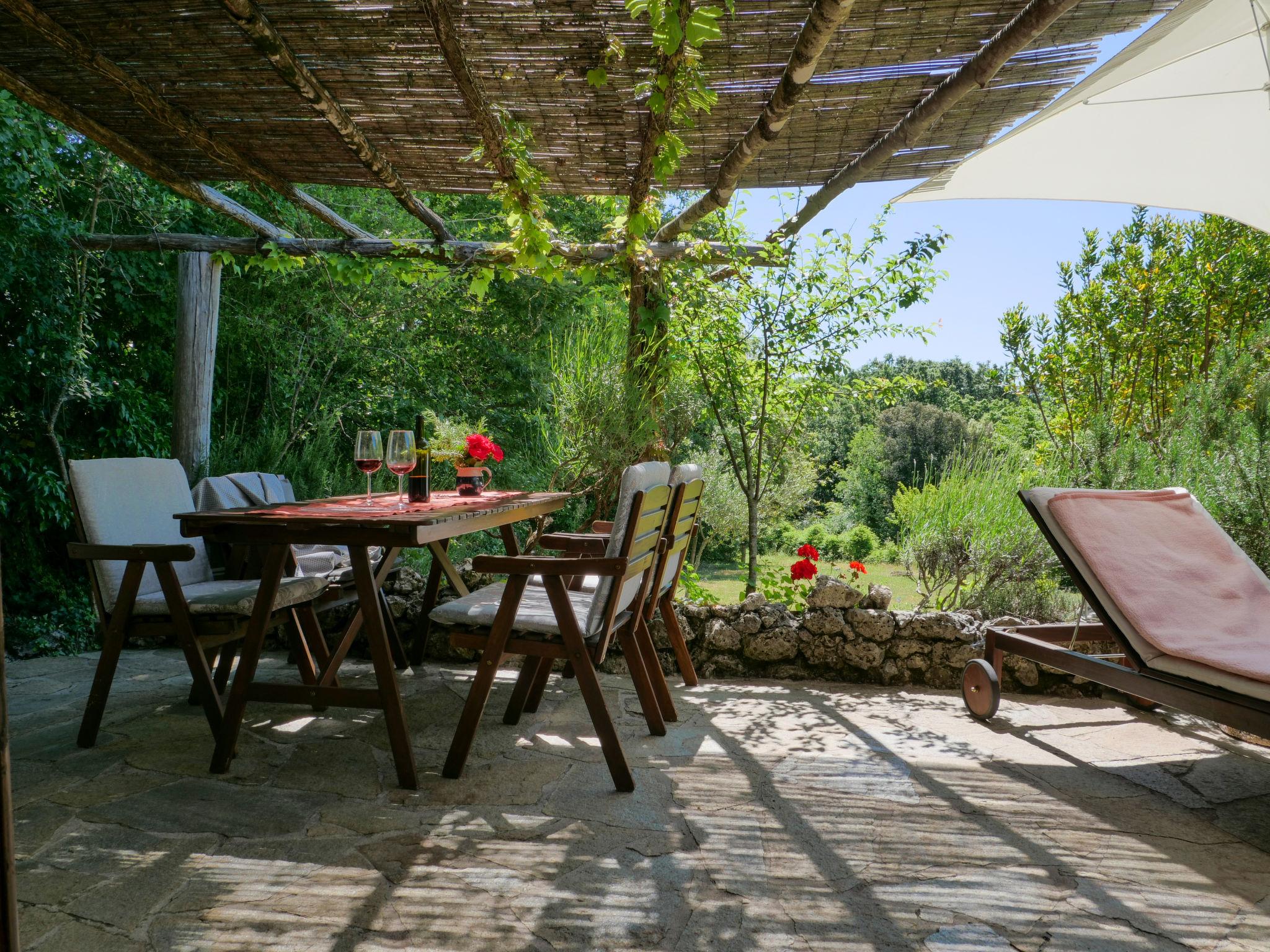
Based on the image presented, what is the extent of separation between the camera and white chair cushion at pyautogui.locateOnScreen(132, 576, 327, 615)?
2996 millimetres

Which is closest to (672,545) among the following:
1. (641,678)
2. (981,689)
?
(641,678)

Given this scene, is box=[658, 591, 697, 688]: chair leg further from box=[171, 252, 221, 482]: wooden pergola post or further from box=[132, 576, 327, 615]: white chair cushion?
box=[171, 252, 221, 482]: wooden pergola post

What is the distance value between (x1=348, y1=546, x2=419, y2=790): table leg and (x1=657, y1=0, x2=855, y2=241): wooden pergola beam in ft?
7.19

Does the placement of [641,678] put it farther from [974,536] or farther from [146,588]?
[974,536]

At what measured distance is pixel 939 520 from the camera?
5070 mm

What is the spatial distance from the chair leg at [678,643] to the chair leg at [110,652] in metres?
2.06

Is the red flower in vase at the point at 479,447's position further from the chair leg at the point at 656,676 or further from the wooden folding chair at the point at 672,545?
the chair leg at the point at 656,676

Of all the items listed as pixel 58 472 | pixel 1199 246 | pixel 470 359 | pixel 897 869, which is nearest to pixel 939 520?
pixel 897 869

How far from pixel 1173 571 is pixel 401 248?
4533 mm

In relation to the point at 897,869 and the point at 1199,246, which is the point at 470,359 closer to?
the point at 1199,246

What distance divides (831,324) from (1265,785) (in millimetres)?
3189

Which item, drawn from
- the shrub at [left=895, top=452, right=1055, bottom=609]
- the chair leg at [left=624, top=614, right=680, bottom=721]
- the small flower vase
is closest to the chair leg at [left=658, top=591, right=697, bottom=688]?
the chair leg at [left=624, top=614, right=680, bottom=721]

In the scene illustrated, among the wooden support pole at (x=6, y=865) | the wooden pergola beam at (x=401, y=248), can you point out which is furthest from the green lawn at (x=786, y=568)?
the wooden support pole at (x=6, y=865)

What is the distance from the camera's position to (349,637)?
335 cm
